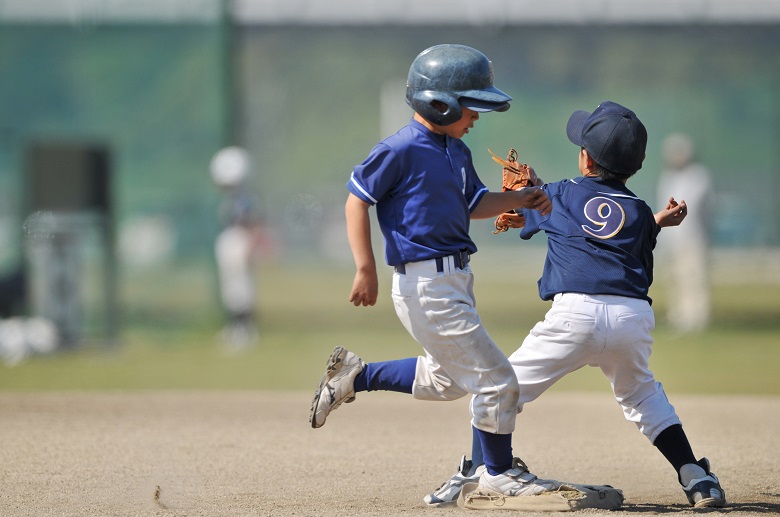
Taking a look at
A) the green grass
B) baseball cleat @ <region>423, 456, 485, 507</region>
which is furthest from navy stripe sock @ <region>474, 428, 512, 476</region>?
the green grass

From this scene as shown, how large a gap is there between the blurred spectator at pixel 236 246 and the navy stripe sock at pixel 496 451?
288 inches

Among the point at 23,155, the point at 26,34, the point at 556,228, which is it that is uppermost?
the point at 26,34

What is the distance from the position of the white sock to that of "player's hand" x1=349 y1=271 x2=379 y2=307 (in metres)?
1.29

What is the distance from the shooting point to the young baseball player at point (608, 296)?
4188mm

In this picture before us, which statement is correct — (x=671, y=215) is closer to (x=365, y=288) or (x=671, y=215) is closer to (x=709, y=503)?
(x=709, y=503)

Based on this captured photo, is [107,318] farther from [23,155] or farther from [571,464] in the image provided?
[571,464]

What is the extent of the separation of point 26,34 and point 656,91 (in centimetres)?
1060

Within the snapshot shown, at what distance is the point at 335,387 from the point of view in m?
4.39

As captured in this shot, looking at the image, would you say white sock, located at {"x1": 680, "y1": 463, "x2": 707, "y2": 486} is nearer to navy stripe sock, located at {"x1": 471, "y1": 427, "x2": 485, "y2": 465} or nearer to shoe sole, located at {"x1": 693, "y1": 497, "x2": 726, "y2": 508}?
shoe sole, located at {"x1": 693, "y1": 497, "x2": 726, "y2": 508}

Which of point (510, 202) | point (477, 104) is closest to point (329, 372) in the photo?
point (510, 202)

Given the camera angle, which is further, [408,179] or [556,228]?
[556,228]

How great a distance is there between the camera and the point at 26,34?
1195cm

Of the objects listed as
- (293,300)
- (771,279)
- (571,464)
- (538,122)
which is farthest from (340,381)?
(771,279)

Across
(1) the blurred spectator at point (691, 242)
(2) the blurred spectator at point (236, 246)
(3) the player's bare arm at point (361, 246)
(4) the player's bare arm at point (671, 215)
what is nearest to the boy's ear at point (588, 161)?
(4) the player's bare arm at point (671, 215)
